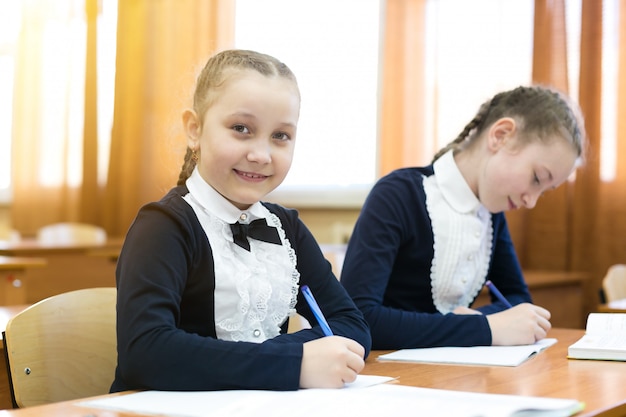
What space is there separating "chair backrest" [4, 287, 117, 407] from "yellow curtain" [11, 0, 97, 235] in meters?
4.05

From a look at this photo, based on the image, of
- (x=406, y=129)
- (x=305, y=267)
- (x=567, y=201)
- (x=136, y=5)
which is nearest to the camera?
(x=305, y=267)

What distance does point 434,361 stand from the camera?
1.34 meters

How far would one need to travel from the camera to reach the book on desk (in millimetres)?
1358

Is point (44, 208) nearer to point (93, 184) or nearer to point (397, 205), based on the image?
point (93, 184)

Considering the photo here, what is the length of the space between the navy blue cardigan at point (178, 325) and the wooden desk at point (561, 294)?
209 cm

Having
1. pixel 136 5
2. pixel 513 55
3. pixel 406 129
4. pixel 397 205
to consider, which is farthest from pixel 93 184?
pixel 397 205

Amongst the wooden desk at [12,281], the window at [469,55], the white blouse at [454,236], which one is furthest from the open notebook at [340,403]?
the window at [469,55]

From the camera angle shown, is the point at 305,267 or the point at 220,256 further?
the point at 305,267

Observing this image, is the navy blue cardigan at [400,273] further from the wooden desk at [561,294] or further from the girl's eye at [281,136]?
the wooden desk at [561,294]

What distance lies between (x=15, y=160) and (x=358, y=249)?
440 centimetres

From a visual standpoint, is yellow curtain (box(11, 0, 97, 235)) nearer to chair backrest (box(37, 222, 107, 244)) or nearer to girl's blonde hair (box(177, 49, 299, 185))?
chair backrest (box(37, 222, 107, 244))

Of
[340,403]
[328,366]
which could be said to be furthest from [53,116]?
[340,403]

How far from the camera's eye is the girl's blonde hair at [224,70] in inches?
50.5

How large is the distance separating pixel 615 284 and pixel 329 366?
2133 mm
